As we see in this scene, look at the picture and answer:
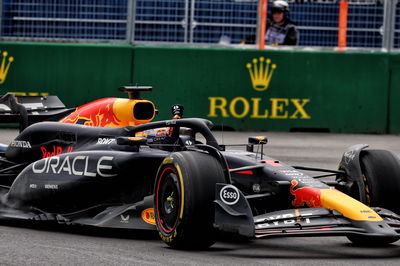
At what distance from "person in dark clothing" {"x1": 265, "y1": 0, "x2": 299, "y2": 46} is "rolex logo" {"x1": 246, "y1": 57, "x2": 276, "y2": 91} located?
15.9 inches

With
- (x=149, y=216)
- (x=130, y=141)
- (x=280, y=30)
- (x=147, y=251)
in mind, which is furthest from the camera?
(x=280, y=30)

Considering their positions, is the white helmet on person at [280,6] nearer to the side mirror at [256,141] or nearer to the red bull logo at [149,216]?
the side mirror at [256,141]

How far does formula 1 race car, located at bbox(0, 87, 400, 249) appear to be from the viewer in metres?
5.64

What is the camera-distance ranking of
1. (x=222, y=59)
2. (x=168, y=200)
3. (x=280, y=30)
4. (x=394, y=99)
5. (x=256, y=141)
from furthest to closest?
(x=280, y=30) → (x=222, y=59) → (x=394, y=99) → (x=256, y=141) → (x=168, y=200)

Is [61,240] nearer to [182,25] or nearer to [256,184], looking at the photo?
[256,184]

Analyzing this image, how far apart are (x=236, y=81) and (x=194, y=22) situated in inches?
51.0

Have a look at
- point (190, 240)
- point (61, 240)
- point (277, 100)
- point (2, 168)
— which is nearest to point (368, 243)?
point (190, 240)

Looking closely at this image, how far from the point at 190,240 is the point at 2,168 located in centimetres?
278

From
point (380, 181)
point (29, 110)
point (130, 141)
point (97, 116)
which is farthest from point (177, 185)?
point (29, 110)

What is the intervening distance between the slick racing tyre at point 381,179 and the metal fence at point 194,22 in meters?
8.69

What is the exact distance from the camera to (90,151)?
6.93 metres

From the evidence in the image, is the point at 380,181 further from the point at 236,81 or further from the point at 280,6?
the point at 280,6

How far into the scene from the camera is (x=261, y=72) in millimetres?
15055

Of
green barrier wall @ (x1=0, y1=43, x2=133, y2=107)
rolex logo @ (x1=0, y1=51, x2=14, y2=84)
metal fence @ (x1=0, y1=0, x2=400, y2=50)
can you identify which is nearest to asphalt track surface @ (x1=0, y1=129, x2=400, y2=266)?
green barrier wall @ (x1=0, y1=43, x2=133, y2=107)
